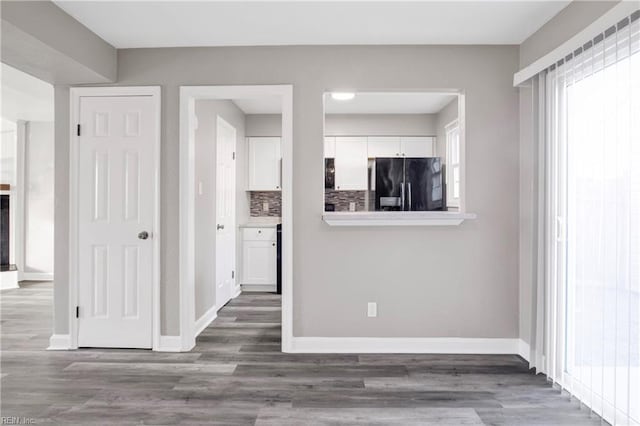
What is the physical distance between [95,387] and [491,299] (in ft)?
9.27

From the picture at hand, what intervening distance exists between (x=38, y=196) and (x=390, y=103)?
17.6 ft

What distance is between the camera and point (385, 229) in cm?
341

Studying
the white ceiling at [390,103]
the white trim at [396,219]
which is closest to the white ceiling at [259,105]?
the white ceiling at [390,103]

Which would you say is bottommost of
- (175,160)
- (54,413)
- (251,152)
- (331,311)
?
(54,413)

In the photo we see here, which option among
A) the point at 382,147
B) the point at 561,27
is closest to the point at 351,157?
the point at 382,147

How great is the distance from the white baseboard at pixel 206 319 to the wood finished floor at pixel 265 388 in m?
0.28

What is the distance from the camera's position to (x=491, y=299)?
133 inches

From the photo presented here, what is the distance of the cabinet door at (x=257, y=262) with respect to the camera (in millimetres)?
5824

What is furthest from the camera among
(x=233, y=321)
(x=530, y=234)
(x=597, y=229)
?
(x=233, y=321)

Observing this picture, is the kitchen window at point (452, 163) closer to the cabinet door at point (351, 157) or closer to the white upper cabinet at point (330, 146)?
the cabinet door at point (351, 157)

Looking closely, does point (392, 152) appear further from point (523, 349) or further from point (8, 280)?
point (8, 280)

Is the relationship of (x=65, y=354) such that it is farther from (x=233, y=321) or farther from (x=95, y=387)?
(x=233, y=321)

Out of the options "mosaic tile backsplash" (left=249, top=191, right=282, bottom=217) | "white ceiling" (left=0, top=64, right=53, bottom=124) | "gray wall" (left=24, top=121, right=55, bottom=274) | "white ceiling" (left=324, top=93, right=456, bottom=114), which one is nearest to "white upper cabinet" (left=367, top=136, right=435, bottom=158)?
"white ceiling" (left=324, top=93, right=456, bottom=114)

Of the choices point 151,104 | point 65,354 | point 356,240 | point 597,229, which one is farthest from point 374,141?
point 65,354
